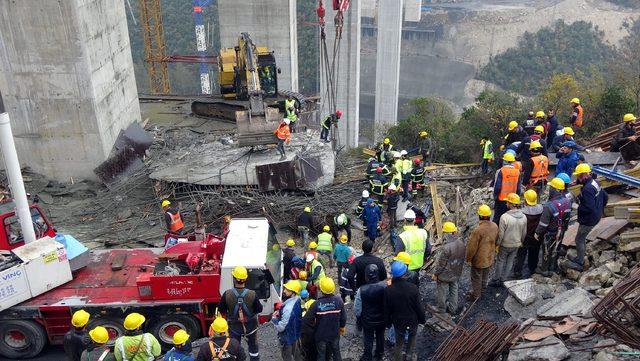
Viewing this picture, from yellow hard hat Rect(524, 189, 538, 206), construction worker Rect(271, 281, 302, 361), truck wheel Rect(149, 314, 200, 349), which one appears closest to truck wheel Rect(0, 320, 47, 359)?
truck wheel Rect(149, 314, 200, 349)

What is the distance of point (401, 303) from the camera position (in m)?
6.68

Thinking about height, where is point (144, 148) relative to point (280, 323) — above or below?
below

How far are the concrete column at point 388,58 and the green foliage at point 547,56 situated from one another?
2598 cm

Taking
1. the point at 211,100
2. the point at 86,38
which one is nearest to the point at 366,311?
the point at 86,38

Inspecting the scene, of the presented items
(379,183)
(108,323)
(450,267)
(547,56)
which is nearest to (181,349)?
(108,323)

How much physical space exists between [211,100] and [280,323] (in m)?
17.0

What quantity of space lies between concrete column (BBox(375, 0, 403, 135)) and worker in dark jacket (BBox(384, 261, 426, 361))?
38.3 m

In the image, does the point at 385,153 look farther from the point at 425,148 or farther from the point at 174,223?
the point at 174,223

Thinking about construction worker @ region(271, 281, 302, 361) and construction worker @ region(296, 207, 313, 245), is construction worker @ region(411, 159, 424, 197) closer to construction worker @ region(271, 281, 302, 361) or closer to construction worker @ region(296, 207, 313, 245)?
construction worker @ region(296, 207, 313, 245)

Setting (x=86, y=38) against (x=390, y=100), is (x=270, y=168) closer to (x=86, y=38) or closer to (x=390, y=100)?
(x=86, y=38)

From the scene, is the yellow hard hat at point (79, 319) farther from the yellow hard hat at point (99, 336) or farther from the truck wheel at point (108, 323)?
the truck wheel at point (108, 323)

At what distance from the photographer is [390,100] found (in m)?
49.8

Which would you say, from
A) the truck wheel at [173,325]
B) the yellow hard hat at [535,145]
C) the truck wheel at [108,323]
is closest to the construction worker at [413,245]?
the truck wheel at [173,325]

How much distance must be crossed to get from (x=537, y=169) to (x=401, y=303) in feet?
17.7
